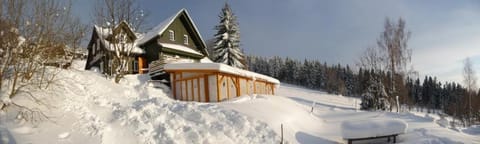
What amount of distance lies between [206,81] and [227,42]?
46.0 feet

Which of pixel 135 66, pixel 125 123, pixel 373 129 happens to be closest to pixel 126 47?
pixel 135 66

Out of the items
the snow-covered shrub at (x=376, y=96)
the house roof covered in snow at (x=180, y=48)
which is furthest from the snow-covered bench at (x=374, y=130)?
the house roof covered in snow at (x=180, y=48)

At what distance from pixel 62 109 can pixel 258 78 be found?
1464 cm

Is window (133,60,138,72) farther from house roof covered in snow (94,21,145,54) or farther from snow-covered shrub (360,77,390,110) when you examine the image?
snow-covered shrub (360,77,390,110)

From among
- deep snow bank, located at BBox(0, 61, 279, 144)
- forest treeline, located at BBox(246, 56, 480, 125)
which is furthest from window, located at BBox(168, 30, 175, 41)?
forest treeline, located at BBox(246, 56, 480, 125)

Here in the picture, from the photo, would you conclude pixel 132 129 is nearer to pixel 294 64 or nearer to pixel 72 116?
pixel 72 116

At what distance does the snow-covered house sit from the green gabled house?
4033mm

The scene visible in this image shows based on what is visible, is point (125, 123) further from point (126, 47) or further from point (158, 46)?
point (158, 46)

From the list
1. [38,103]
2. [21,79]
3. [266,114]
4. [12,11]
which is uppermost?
[12,11]

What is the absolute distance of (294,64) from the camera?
7625cm

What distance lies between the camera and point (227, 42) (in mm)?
31047

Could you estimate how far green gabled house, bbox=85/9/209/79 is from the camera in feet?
77.1

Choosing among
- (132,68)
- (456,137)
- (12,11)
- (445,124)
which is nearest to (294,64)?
(132,68)

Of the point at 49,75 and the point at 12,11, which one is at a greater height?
the point at 12,11
